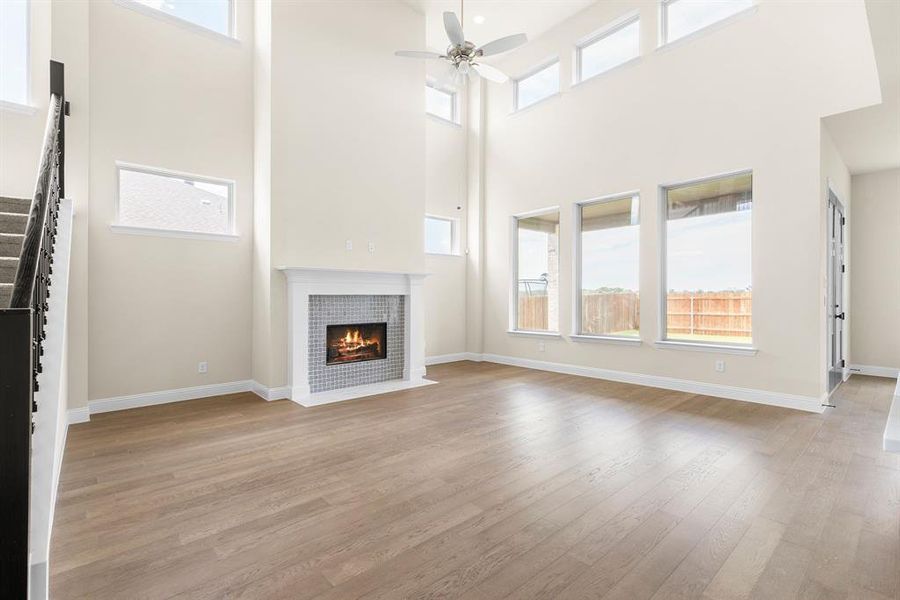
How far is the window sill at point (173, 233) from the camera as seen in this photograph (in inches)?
171

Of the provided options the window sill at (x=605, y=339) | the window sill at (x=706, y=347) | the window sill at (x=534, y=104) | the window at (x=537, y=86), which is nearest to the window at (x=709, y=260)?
the window sill at (x=706, y=347)

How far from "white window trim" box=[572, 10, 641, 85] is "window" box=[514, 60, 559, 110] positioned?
0.35 meters

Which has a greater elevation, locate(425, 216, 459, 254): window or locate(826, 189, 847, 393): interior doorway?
locate(425, 216, 459, 254): window

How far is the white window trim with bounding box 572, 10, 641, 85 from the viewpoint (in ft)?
18.5

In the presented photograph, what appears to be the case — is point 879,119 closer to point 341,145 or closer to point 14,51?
point 341,145

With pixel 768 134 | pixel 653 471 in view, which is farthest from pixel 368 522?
pixel 768 134

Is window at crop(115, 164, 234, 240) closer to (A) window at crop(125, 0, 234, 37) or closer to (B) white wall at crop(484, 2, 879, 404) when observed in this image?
(A) window at crop(125, 0, 234, 37)

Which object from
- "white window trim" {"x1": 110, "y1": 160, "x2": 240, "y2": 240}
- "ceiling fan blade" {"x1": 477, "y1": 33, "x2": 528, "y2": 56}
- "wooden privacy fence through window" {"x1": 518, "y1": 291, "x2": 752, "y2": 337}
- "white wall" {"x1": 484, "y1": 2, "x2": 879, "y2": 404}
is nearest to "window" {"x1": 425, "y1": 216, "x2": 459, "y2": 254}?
"white wall" {"x1": 484, "y1": 2, "x2": 879, "y2": 404}

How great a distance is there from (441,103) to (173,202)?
456 cm

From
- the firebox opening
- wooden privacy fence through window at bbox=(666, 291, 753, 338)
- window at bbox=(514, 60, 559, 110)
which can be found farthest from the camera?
window at bbox=(514, 60, 559, 110)

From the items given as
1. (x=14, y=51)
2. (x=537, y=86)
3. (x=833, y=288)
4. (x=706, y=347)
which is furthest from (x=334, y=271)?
(x=833, y=288)

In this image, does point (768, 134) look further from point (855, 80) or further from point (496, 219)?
point (496, 219)

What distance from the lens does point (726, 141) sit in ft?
15.8

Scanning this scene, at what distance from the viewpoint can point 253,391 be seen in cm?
514
